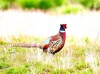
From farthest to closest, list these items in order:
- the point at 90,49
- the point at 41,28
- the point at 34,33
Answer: the point at 41,28, the point at 34,33, the point at 90,49

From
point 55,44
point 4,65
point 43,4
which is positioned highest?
point 55,44

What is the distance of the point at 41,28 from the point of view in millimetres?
12180

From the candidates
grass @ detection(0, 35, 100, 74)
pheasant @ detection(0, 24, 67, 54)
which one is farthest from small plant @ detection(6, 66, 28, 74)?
pheasant @ detection(0, 24, 67, 54)

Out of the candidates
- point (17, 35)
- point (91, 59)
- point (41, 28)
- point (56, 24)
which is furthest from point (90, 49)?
point (56, 24)

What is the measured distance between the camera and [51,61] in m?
7.68

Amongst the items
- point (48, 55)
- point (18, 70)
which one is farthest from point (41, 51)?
point (18, 70)

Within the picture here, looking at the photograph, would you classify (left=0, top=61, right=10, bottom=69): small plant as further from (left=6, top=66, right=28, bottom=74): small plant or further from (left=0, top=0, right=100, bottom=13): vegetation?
(left=0, top=0, right=100, bottom=13): vegetation

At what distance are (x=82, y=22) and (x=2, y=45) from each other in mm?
4568

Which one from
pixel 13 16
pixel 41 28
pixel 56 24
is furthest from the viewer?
pixel 13 16

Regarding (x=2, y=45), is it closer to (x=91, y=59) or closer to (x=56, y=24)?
(x=91, y=59)

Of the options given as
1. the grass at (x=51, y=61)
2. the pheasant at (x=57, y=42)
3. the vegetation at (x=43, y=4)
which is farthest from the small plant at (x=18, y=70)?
the vegetation at (x=43, y=4)

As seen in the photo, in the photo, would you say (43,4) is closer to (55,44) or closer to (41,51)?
(41,51)

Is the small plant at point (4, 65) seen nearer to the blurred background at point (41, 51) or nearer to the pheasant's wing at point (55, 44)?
the blurred background at point (41, 51)

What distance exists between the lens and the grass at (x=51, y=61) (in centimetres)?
732
